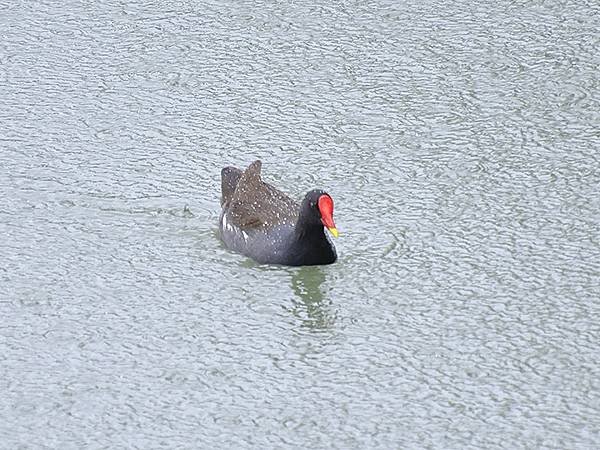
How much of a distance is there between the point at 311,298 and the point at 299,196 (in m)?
0.65

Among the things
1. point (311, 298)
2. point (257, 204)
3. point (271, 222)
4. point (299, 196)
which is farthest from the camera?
point (299, 196)

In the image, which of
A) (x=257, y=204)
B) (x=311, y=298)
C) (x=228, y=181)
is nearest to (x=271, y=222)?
(x=257, y=204)

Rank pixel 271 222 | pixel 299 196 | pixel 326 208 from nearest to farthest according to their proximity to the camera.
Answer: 1. pixel 326 208
2. pixel 271 222
3. pixel 299 196

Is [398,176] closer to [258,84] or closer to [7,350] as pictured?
[258,84]

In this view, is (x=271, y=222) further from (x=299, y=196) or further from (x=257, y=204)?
(x=299, y=196)

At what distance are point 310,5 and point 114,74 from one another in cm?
90

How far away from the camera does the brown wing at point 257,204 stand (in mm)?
4547

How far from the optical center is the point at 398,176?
4.86 metres

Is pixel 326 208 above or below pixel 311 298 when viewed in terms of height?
above

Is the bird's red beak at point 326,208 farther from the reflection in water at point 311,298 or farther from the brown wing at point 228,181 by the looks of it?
the brown wing at point 228,181

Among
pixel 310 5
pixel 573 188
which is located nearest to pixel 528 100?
pixel 573 188

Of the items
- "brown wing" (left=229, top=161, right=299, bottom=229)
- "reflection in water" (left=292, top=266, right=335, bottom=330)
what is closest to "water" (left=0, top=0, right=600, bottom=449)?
"reflection in water" (left=292, top=266, right=335, bottom=330)

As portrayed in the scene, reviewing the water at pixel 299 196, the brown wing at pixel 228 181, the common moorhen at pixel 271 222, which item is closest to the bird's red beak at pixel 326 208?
the common moorhen at pixel 271 222

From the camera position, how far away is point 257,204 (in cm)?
468
